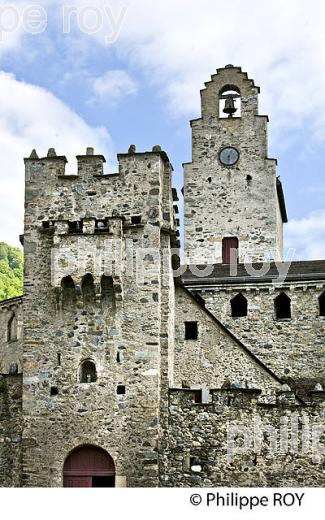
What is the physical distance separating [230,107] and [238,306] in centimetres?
1485

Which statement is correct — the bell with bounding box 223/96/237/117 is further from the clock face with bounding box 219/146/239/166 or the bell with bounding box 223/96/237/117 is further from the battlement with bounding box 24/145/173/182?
the battlement with bounding box 24/145/173/182

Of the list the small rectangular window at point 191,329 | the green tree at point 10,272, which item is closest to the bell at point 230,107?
the small rectangular window at point 191,329

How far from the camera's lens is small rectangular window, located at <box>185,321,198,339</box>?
3588cm

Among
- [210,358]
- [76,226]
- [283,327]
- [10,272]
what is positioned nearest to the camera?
[76,226]

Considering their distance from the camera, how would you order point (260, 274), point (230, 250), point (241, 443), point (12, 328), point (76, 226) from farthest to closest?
point (230, 250) → point (12, 328) → point (260, 274) → point (76, 226) → point (241, 443)

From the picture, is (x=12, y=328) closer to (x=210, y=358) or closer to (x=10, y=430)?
(x=210, y=358)

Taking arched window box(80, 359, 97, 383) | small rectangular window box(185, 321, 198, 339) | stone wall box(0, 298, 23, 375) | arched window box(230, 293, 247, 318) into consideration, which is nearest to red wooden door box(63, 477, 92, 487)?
arched window box(80, 359, 97, 383)

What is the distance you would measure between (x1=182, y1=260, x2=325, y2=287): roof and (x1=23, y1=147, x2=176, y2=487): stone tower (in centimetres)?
811

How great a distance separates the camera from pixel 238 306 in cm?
4156

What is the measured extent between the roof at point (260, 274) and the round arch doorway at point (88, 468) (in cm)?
1110

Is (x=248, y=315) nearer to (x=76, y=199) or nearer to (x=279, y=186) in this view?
(x=76, y=199)

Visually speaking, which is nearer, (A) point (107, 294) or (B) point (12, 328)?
(A) point (107, 294)

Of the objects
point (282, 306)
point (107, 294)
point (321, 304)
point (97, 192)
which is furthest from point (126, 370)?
point (321, 304)

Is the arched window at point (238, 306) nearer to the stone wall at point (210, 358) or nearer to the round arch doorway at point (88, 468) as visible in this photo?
the stone wall at point (210, 358)
